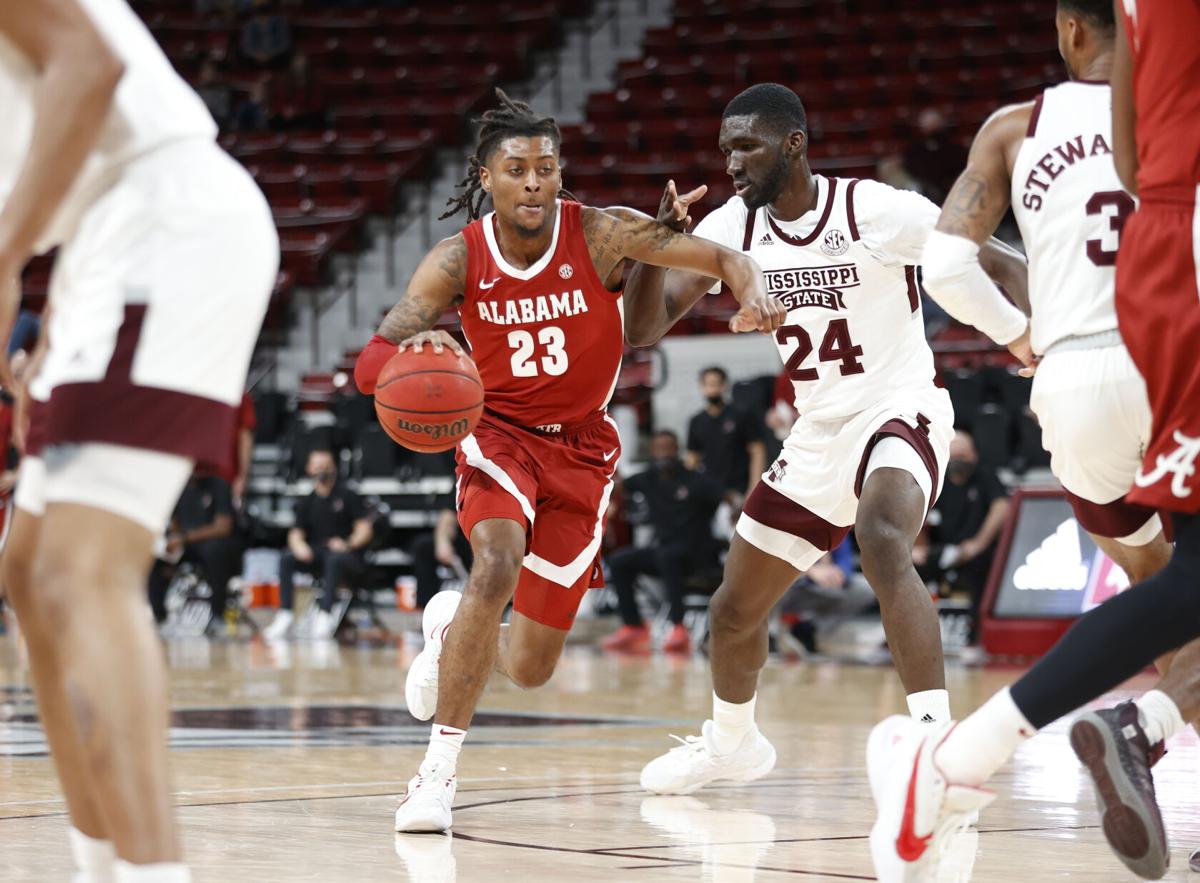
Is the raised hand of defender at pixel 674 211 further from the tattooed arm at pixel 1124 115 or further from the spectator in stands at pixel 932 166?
the spectator in stands at pixel 932 166

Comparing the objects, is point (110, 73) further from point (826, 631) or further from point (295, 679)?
point (826, 631)

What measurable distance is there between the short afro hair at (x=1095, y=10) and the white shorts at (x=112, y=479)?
2211 millimetres

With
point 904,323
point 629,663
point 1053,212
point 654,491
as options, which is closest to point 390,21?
point 654,491

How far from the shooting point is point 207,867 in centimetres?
389

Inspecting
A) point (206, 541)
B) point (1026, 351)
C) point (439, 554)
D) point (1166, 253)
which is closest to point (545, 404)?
point (1026, 351)

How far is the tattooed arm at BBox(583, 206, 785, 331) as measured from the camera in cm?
459

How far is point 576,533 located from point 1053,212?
2.18m

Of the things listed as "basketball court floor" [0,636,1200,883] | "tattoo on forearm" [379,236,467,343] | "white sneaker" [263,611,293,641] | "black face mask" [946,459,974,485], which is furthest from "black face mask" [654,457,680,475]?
"tattoo on forearm" [379,236,467,343]

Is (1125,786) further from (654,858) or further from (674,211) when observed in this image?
(674,211)

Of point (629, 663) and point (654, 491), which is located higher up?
point (654, 491)

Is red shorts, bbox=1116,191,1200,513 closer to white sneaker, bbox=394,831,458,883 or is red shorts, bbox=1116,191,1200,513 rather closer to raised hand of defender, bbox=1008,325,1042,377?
raised hand of defender, bbox=1008,325,1042,377

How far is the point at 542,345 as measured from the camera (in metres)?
5.41

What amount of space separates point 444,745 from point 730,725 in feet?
3.58

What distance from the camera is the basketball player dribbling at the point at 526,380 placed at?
195 inches
